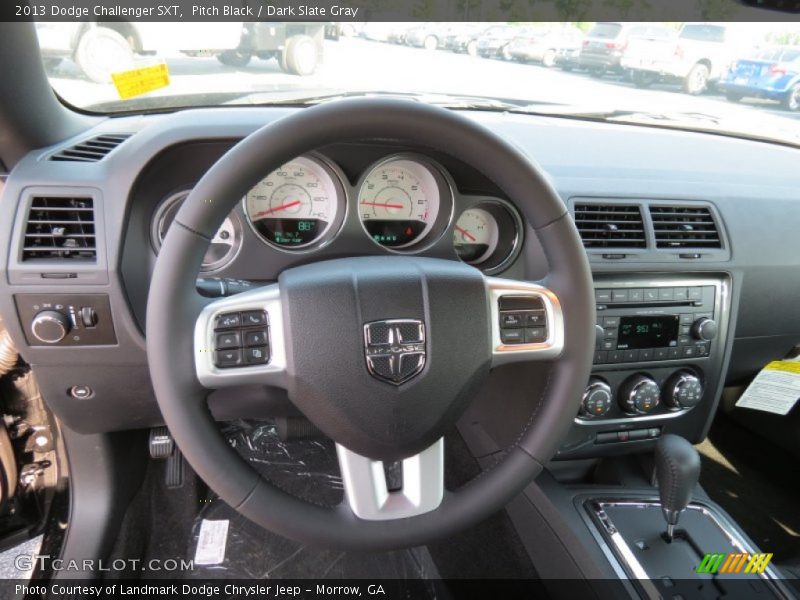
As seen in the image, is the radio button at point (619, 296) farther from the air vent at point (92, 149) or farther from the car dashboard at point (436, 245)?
the air vent at point (92, 149)

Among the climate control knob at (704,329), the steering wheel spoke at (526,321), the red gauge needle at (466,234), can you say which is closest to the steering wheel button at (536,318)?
the steering wheel spoke at (526,321)

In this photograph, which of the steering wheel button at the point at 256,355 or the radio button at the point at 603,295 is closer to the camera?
the steering wheel button at the point at 256,355

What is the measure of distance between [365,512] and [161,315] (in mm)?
504

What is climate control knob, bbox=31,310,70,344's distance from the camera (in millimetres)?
1290

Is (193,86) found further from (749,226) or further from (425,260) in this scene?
(749,226)

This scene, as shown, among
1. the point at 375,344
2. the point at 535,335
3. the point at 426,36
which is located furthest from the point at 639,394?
the point at 426,36

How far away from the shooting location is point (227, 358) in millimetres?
998

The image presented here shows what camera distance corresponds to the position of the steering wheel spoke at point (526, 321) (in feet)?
3.60

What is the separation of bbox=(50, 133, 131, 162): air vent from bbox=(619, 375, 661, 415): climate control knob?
5.02 ft

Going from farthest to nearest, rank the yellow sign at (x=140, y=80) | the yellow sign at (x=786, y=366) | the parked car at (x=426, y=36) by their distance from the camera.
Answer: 1. the yellow sign at (x=786, y=366)
2. the parked car at (x=426, y=36)
3. the yellow sign at (x=140, y=80)

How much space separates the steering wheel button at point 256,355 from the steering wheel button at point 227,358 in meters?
0.01

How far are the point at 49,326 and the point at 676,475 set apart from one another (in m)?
1.56

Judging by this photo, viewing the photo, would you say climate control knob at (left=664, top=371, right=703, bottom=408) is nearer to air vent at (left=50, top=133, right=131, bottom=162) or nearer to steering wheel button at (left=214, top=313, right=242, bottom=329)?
steering wheel button at (left=214, top=313, right=242, bottom=329)

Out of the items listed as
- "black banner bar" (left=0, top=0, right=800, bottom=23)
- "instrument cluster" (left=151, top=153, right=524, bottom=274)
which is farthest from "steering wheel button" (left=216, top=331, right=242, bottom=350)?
"black banner bar" (left=0, top=0, right=800, bottom=23)
